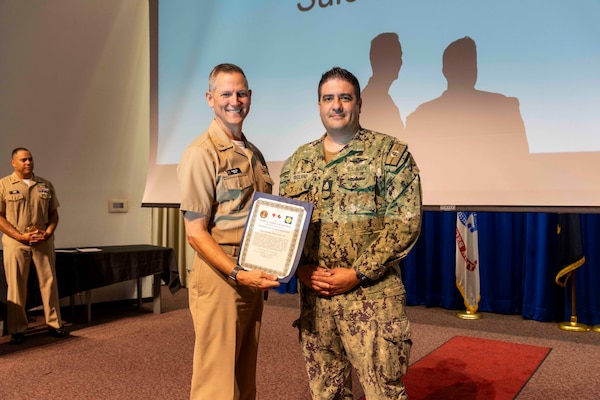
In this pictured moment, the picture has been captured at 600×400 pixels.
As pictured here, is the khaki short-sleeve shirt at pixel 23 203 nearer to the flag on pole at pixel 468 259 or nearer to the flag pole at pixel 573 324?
the flag on pole at pixel 468 259

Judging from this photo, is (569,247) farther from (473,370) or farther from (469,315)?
(473,370)

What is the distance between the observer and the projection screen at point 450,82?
2701mm

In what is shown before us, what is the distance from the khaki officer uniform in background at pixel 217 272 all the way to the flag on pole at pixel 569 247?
3.49m

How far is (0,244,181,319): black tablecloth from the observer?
13.9 feet

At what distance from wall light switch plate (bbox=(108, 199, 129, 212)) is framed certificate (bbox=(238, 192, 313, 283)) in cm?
446

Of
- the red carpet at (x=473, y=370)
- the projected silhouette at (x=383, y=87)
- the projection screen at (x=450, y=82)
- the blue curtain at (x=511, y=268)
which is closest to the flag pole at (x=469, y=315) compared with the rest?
the blue curtain at (x=511, y=268)

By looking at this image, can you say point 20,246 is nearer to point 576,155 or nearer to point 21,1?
point 21,1

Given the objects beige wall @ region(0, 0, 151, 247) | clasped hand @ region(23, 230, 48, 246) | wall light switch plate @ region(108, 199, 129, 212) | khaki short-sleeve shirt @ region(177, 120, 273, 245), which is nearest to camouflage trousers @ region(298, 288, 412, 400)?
khaki short-sleeve shirt @ region(177, 120, 273, 245)

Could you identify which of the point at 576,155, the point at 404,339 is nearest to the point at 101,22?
the point at 576,155

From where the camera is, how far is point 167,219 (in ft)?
22.6

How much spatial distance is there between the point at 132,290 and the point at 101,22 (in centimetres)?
283

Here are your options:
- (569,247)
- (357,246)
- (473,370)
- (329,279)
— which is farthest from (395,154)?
(569,247)

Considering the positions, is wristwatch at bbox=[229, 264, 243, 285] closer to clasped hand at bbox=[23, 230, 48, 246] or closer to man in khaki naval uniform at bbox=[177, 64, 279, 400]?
man in khaki naval uniform at bbox=[177, 64, 279, 400]

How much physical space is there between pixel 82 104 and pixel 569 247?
15.4 feet
